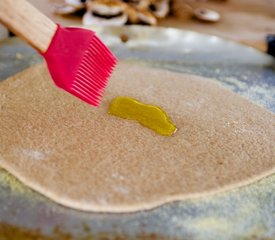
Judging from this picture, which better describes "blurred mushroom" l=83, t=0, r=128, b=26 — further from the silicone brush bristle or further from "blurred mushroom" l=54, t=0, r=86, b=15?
the silicone brush bristle

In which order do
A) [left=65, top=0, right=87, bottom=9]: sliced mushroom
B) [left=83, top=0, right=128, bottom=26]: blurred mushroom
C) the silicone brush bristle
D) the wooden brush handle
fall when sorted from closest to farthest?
the wooden brush handle, the silicone brush bristle, [left=83, top=0, right=128, bottom=26]: blurred mushroom, [left=65, top=0, right=87, bottom=9]: sliced mushroom

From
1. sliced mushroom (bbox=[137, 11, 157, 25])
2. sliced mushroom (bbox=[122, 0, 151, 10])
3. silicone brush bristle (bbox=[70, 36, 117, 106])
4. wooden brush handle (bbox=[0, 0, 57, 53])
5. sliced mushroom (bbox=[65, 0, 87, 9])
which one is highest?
wooden brush handle (bbox=[0, 0, 57, 53])

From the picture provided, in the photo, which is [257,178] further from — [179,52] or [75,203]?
[179,52]

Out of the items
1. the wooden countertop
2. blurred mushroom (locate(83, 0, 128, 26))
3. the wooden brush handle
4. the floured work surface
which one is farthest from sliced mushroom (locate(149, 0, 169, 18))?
the wooden brush handle

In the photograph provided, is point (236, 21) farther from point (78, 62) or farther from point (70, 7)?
point (78, 62)

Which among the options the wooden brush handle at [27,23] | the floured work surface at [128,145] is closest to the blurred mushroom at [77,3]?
the floured work surface at [128,145]

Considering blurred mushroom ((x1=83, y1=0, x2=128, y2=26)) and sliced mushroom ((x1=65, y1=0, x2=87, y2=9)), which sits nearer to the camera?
blurred mushroom ((x1=83, y1=0, x2=128, y2=26))
